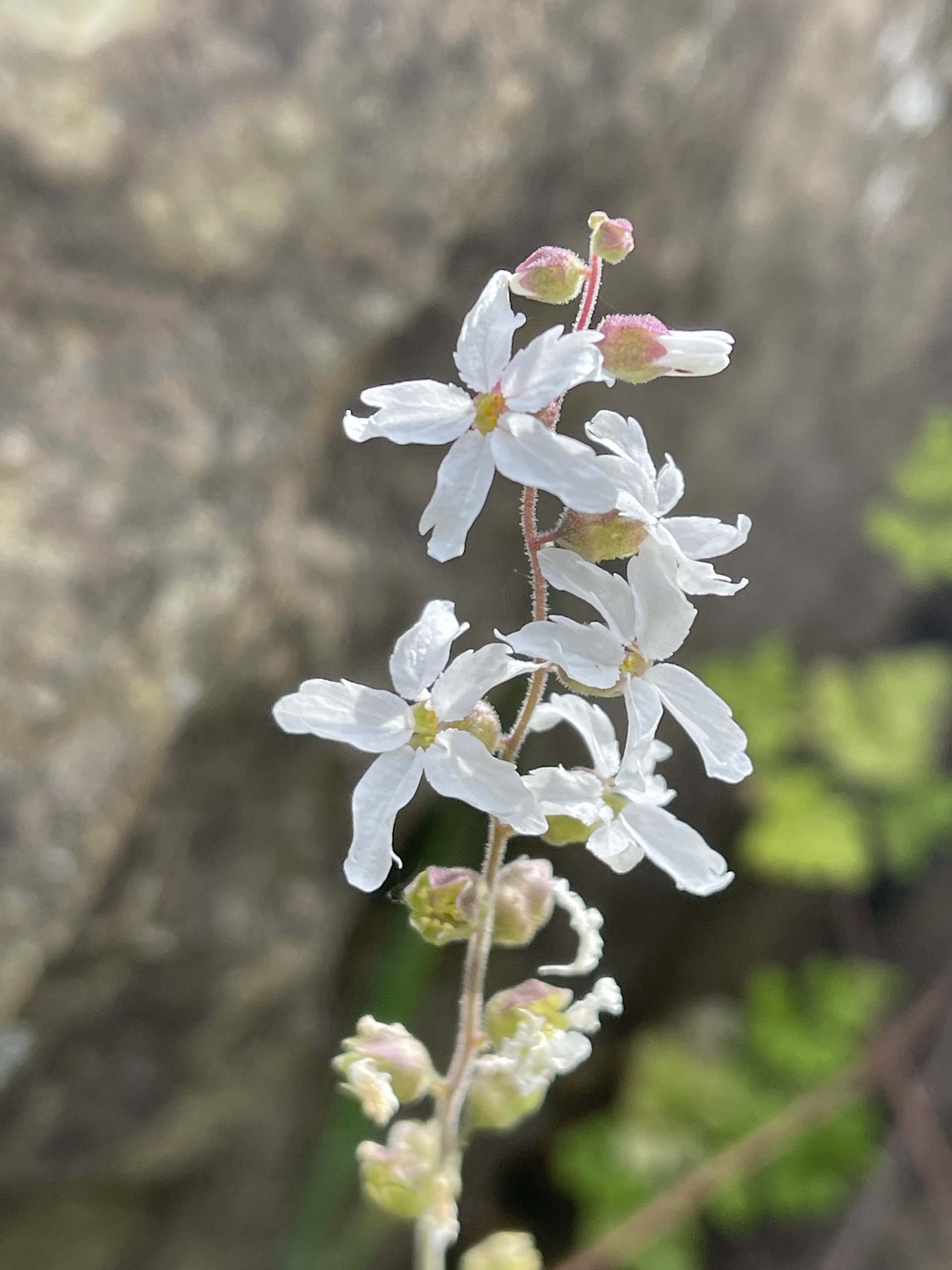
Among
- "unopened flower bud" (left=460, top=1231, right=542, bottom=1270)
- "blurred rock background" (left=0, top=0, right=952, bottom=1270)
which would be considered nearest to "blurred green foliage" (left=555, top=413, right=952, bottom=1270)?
"blurred rock background" (left=0, top=0, right=952, bottom=1270)

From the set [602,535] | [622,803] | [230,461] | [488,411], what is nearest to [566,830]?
[622,803]

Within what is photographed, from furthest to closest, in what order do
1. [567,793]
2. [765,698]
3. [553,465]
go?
[765,698] < [567,793] < [553,465]

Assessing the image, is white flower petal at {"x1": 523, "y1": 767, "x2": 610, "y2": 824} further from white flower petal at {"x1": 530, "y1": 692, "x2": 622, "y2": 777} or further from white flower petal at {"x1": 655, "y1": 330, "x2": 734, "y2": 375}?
white flower petal at {"x1": 655, "y1": 330, "x2": 734, "y2": 375}

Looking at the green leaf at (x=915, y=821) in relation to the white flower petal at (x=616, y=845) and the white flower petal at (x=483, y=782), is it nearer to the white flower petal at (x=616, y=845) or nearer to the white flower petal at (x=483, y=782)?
the white flower petal at (x=616, y=845)

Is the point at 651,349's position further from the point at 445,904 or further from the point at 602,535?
the point at 445,904

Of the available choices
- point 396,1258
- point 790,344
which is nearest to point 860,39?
point 790,344

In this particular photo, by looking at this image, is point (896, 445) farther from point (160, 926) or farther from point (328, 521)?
point (160, 926)
